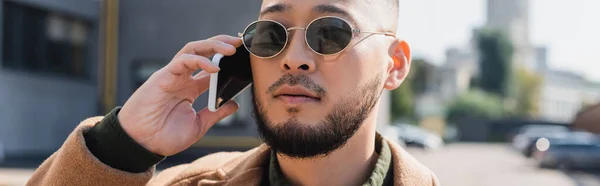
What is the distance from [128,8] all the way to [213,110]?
1637cm

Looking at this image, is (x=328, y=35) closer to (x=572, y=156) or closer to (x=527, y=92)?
(x=572, y=156)

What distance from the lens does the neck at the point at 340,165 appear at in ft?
7.14

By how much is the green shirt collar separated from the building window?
20.4 m

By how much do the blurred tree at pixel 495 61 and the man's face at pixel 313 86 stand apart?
67143 mm

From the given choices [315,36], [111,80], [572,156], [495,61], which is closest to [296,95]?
[315,36]

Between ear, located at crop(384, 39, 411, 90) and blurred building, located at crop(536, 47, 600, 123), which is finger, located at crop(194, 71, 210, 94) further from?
blurred building, located at crop(536, 47, 600, 123)

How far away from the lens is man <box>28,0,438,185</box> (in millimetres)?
2055

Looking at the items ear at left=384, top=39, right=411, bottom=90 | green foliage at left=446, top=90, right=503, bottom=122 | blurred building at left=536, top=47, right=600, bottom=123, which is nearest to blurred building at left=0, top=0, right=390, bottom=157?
ear at left=384, top=39, right=411, bottom=90

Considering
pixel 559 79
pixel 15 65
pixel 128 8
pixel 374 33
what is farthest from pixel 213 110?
pixel 559 79

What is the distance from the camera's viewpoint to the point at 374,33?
216cm

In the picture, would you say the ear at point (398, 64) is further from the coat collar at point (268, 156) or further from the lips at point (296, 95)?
the lips at point (296, 95)

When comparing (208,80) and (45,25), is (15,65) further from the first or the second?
(208,80)

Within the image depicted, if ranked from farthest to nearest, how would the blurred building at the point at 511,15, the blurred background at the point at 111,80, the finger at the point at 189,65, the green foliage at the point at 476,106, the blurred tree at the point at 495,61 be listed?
1. the blurred building at the point at 511,15
2. the blurred tree at the point at 495,61
3. the green foliage at the point at 476,106
4. the blurred background at the point at 111,80
5. the finger at the point at 189,65

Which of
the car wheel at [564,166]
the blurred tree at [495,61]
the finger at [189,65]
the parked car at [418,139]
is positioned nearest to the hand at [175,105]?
the finger at [189,65]
